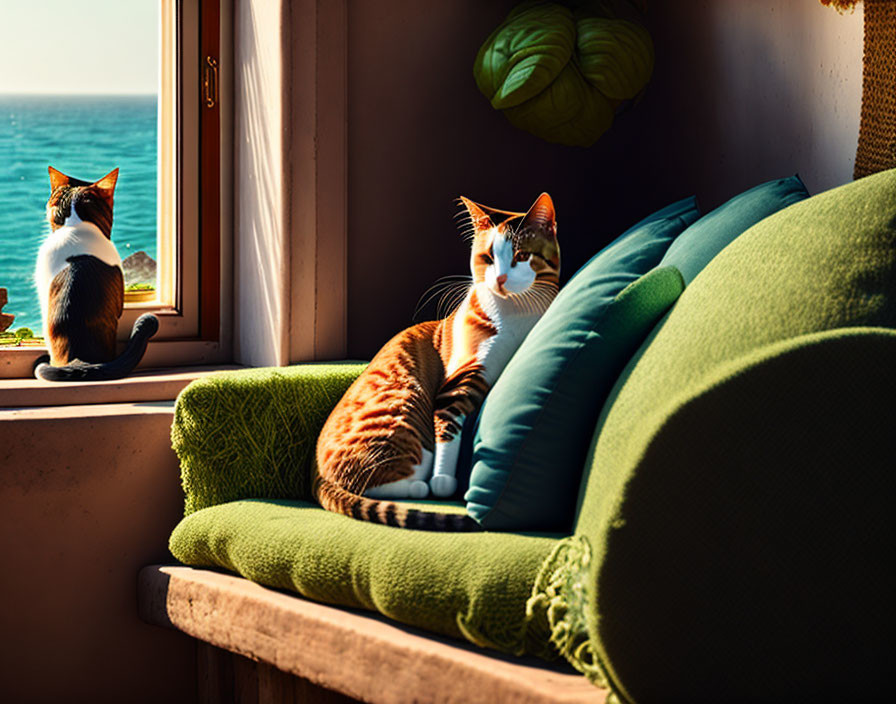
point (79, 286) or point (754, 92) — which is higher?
point (754, 92)

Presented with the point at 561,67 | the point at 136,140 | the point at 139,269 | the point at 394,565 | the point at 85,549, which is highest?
the point at 561,67

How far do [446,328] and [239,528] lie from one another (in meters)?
0.51

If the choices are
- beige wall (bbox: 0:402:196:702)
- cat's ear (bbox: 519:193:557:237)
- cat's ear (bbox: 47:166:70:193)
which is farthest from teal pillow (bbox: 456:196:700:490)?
cat's ear (bbox: 47:166:70:193)

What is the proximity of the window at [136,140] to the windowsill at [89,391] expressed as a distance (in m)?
0.25

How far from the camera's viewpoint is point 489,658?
1.07 metres

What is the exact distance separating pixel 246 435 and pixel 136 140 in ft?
2.95

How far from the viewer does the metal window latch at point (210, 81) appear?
217cm

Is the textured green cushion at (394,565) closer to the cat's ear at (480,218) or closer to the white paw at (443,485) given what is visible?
the white paw at (443,485)

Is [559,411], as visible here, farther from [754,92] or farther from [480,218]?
[754,92]

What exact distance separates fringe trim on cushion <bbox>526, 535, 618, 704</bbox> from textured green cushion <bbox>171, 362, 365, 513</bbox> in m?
0.73

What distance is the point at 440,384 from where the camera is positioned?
1.61 meters

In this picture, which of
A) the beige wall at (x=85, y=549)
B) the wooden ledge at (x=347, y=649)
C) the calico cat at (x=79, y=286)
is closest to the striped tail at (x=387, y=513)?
the wooden ledge at (x=347, y=649)

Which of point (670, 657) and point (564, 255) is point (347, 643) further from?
point (564, 255)

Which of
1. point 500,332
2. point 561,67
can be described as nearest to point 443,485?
point 500,332
